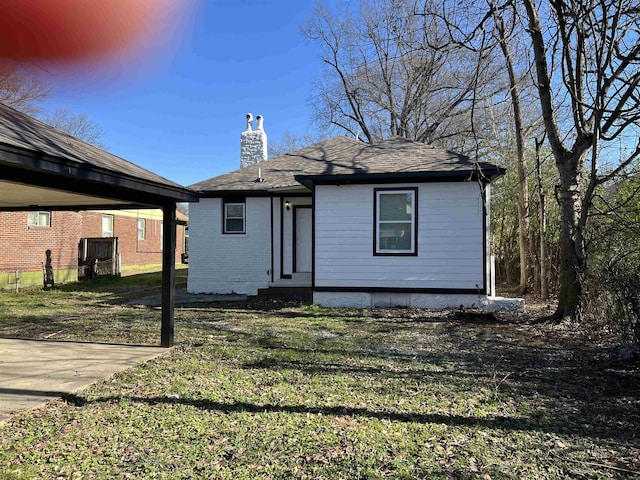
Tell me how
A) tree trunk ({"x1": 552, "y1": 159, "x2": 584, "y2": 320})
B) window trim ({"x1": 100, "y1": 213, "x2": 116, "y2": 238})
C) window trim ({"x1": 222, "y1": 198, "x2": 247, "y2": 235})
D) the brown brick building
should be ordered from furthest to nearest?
window trim ({"x1": 100, "y1": 213, "x2": 116, "y2": 238}) < the brown brick building < window trim ({"x1": 222, "y1": 198, "x2": 247, "y2": 235}) < tree trunk ({"x1": 552, "y1": 159, "x2": 584, "y2": 320})

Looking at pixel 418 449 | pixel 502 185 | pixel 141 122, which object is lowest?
pixel 418 449

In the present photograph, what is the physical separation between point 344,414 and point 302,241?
8.85 meters

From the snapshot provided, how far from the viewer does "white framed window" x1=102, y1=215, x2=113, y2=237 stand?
21072 mm

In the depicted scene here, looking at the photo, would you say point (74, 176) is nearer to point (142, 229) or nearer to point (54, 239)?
point (54, 239)

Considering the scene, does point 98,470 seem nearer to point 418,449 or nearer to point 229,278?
point 418,449

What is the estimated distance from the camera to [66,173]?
152 inches

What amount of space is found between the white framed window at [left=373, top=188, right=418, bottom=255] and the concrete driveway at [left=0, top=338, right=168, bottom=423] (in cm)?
561

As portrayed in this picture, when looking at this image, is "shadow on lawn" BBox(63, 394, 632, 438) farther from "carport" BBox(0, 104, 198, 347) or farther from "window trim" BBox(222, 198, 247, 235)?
"window trim" BBox(222, 198, 247, 235)

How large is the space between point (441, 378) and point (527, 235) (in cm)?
1002

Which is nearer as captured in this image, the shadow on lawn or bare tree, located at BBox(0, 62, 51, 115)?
the shadow on lawn

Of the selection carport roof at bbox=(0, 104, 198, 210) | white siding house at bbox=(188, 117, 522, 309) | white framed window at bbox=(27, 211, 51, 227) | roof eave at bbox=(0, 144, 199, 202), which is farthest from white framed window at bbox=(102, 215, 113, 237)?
roof eave at bbox=(0, 144, 199, 202)

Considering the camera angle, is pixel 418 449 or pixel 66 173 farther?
Answer: pixel 66 173

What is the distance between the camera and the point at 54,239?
1633 cm

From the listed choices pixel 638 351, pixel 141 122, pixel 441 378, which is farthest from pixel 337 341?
pixel 141 122
